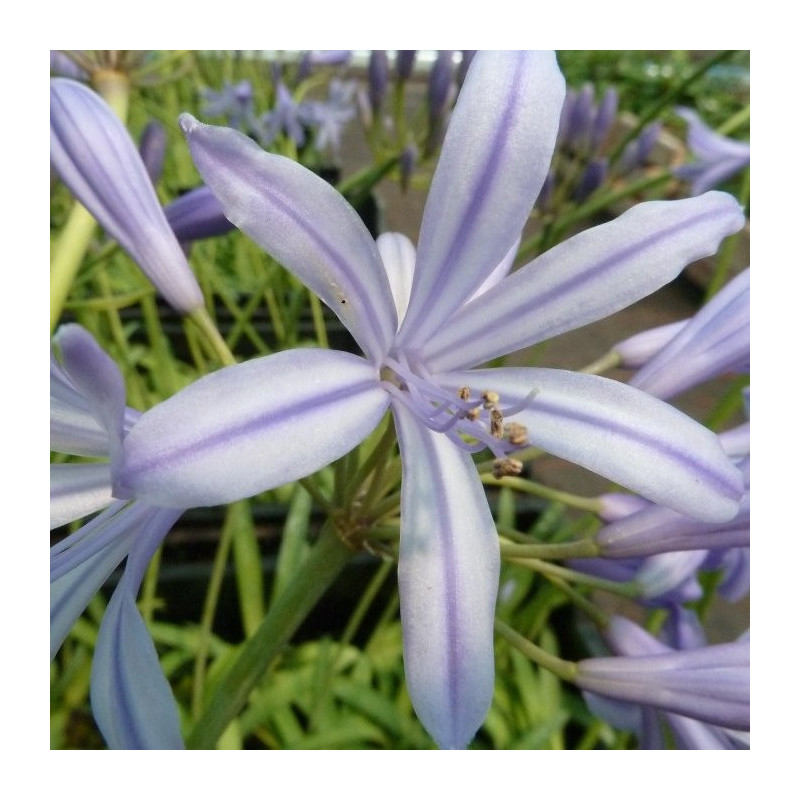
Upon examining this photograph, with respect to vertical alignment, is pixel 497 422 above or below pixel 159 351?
Answer: below

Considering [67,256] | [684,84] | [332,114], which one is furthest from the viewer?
[332,114]

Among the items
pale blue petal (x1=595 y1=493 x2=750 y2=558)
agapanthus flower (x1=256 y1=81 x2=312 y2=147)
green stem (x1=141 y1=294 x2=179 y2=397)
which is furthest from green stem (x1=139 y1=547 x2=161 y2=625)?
pale blue petal (x1=595 y1=493 x2=750 y2=558)

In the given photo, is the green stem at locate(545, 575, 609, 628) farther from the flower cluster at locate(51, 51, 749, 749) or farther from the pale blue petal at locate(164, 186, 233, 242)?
the pale blue petal at locate(164, 186, 233, 242)

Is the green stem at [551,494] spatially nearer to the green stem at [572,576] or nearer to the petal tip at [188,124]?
the green stem at [572,576]

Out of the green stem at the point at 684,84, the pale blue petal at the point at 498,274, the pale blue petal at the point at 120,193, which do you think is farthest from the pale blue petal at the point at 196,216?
the green stem at the point at 684,84

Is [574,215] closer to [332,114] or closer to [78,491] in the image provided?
[78,491]

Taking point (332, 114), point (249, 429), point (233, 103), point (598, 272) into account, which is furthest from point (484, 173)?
point (332, 114)
